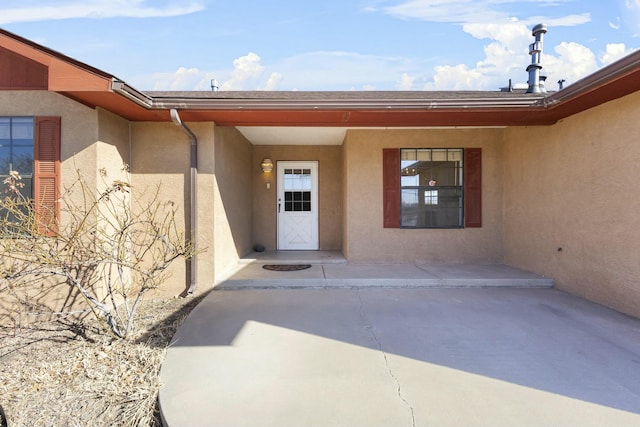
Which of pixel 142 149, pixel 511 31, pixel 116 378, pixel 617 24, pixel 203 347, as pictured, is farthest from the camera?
pixel 511 31

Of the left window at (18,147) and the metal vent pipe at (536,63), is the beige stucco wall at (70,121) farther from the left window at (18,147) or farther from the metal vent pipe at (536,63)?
the metal vent pipe at (536,63)

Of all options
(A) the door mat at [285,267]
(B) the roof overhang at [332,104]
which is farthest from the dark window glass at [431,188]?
(A) the door mat at [285,267]

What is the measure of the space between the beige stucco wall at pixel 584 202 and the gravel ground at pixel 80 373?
5188 millimetres

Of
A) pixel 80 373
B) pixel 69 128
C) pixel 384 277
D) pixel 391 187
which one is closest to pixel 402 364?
pixel 384 277

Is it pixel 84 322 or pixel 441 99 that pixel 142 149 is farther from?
pixel 441 99

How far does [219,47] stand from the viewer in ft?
26.3

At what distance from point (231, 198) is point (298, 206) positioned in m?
2.22

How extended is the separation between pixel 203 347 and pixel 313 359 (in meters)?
1.09

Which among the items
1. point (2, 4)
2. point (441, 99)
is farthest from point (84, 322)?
point (441, 99)

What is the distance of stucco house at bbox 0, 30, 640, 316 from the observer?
3.63 m

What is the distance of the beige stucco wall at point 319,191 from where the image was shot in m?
7.40

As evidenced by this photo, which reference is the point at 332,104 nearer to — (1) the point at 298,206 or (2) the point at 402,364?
(2) the point at 402,364

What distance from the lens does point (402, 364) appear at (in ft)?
8.34

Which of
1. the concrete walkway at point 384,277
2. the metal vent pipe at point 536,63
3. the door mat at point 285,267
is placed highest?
the metal vent pipe at point 536,63
